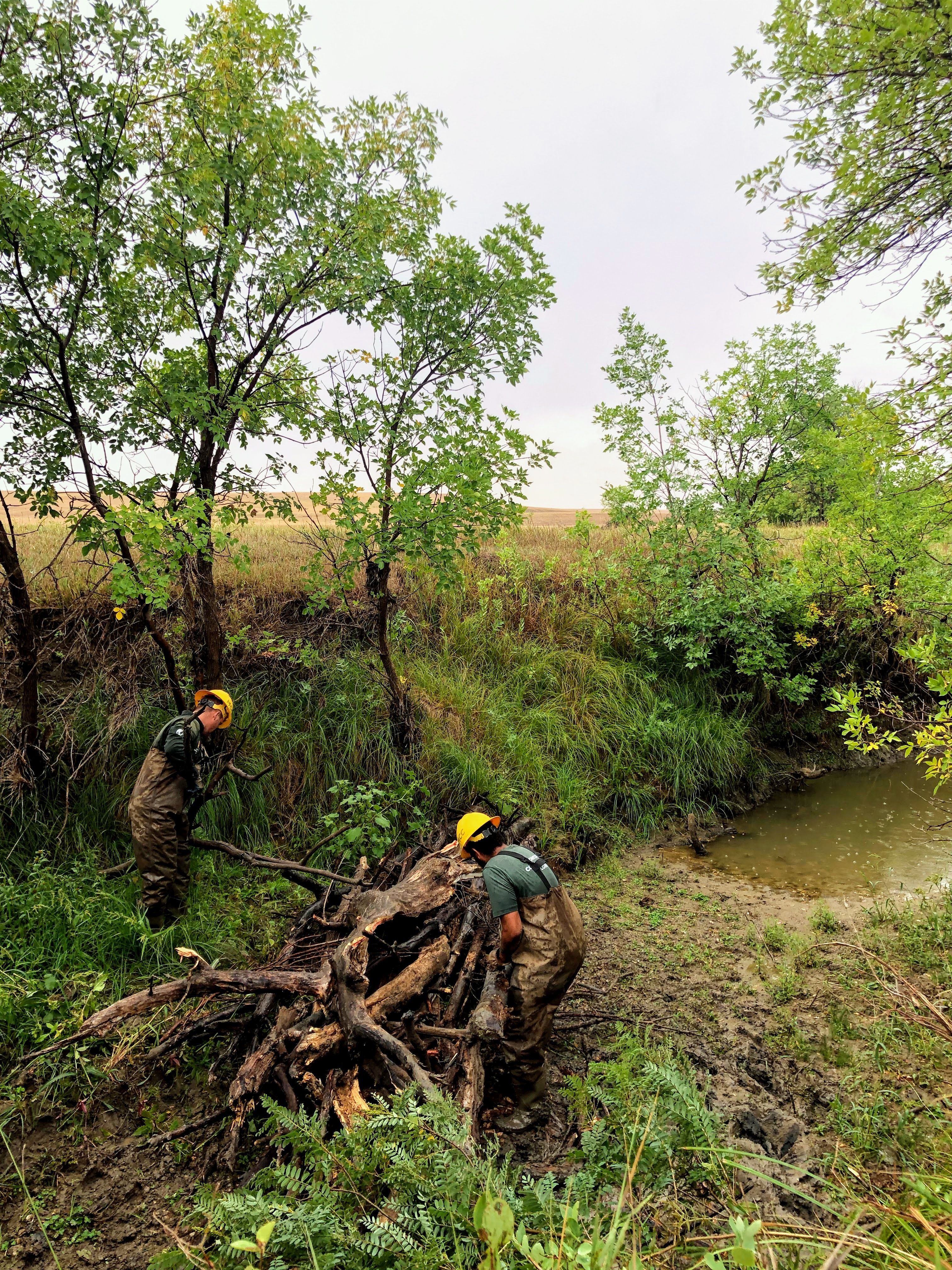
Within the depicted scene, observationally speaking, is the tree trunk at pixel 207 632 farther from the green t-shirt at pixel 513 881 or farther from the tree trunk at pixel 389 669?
the green t-shirt at pixel 513 881

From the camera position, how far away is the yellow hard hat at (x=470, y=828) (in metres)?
3.69

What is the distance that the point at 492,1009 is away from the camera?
3467mm

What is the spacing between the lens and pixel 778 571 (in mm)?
8703

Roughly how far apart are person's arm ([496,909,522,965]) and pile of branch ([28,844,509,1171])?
0.32 meters

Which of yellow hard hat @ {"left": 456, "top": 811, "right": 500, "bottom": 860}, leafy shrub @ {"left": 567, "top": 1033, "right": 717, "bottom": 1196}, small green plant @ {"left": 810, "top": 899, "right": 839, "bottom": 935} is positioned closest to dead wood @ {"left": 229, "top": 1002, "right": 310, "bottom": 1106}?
yellow hard hat @ {"left": 456, "top": 811, "right": 500, "bottom": 860}

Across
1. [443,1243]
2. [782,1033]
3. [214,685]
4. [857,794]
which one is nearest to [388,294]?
[214,685]

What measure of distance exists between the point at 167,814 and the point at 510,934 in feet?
9.92

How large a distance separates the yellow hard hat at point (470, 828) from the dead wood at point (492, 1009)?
0.80 m

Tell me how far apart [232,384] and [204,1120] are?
17.2ft

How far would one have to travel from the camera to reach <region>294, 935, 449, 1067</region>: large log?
10.1 feet

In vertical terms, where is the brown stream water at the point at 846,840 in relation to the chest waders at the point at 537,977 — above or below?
below

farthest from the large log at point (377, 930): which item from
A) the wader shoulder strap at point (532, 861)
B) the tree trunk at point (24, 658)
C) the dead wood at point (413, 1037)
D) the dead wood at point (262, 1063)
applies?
the tree trunk at point (24, 658)

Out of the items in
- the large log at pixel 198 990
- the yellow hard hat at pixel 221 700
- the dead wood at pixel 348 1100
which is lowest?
the dead wood at pixel 348 1100

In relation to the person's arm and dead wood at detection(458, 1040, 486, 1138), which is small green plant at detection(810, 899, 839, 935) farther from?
dead wood at detection(458, 1040, 486, 1138)
